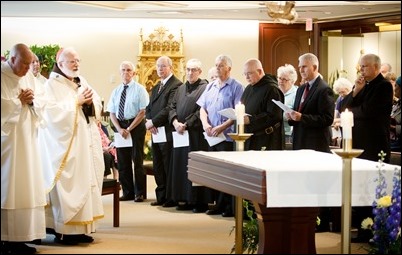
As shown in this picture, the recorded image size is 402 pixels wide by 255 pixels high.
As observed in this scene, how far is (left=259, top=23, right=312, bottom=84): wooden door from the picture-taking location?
1319 centimetres

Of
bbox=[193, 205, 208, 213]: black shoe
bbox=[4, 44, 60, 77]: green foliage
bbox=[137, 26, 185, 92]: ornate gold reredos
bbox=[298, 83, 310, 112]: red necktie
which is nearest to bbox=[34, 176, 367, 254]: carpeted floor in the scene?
bbox=[193, 205, 208, 213]: black shoe

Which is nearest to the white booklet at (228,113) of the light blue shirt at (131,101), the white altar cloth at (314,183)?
the light blue shirt at (131,101)

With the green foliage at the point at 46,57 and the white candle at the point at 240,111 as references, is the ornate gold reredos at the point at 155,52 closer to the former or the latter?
the green foliage at the point at 46,57

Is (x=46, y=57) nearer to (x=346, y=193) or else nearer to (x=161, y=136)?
(x=161, y=136)

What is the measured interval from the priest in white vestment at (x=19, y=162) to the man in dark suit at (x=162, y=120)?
2826mm

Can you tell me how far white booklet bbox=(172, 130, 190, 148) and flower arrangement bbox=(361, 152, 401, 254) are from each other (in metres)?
3.22

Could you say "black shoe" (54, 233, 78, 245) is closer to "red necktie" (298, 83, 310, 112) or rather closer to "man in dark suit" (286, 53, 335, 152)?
"man in dark suit" (286, 53, 335, 152)

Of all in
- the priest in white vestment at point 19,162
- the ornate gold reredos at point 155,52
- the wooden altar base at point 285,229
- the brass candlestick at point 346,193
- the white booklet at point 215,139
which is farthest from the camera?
the ornate gold reredos at point 155,52

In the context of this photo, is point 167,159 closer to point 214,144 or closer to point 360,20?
point 214,144

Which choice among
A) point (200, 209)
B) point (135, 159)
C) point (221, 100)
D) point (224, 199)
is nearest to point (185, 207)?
point (200, 209)

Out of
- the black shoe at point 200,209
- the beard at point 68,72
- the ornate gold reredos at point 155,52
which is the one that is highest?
the ornate gold reredos at point 155,52

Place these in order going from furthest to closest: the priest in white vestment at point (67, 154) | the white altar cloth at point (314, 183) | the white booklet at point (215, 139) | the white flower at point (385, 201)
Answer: the white booklet at point (215, 139) < the priest in white vestment at point (67, 154) < the white flower at point (385, 201) < the white altar cloth at point (314, 183)

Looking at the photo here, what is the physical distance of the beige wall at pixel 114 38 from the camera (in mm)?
12555

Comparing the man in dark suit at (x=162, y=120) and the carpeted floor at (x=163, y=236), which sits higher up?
the man in dark suit at (x=162, y=120)
